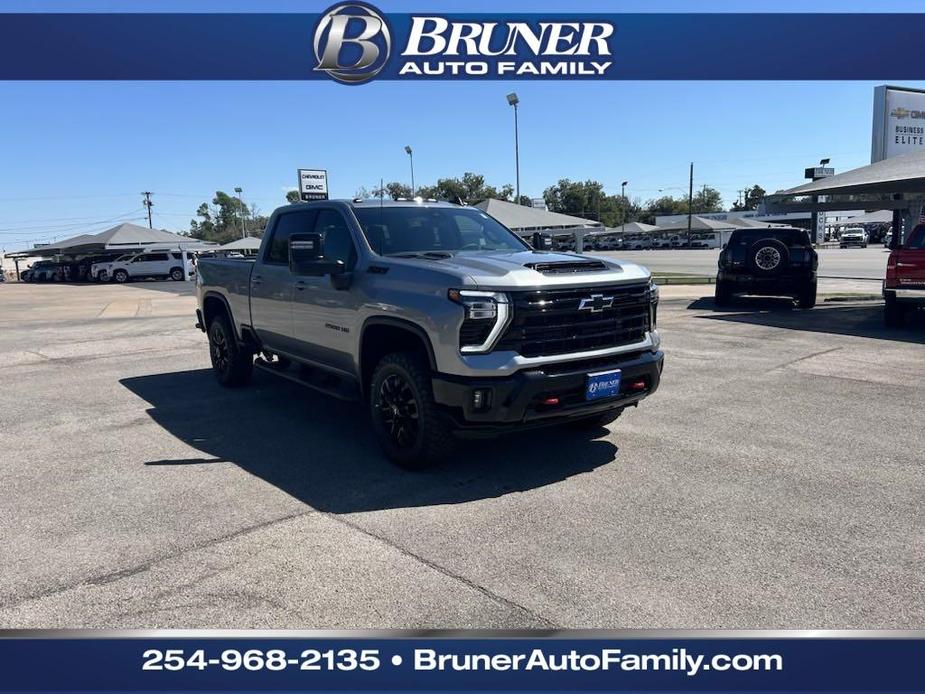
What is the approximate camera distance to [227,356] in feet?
25.5

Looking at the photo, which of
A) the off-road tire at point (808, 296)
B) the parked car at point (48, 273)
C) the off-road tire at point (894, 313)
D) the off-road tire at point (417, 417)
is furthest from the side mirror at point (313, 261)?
the parked car at point (48, 273)

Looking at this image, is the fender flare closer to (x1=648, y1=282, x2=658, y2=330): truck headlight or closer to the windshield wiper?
the windshield wiper

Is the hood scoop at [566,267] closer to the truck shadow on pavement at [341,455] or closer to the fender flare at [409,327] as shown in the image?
the fender flare at [409,327]

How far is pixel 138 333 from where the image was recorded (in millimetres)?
13695

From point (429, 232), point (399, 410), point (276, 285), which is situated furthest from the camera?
point (276, 285)

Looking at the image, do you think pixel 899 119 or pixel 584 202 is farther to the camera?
pixel 584 202

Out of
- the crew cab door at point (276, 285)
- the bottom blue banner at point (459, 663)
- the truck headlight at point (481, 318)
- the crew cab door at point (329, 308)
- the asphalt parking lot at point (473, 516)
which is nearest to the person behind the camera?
the bottom blue banner at point (459, 663)

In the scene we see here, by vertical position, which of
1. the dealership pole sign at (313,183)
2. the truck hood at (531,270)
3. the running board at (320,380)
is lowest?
the running board at (320,380)

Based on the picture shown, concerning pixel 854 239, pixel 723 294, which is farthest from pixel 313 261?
pixel 854 239

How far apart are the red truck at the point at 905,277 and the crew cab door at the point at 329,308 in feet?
31.5

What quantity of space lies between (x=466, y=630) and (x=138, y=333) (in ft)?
42.1

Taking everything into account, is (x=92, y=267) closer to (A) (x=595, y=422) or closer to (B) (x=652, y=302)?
(A) (x=595, y=422)

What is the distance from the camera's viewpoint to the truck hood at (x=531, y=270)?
4293mm

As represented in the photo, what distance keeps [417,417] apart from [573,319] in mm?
1269
